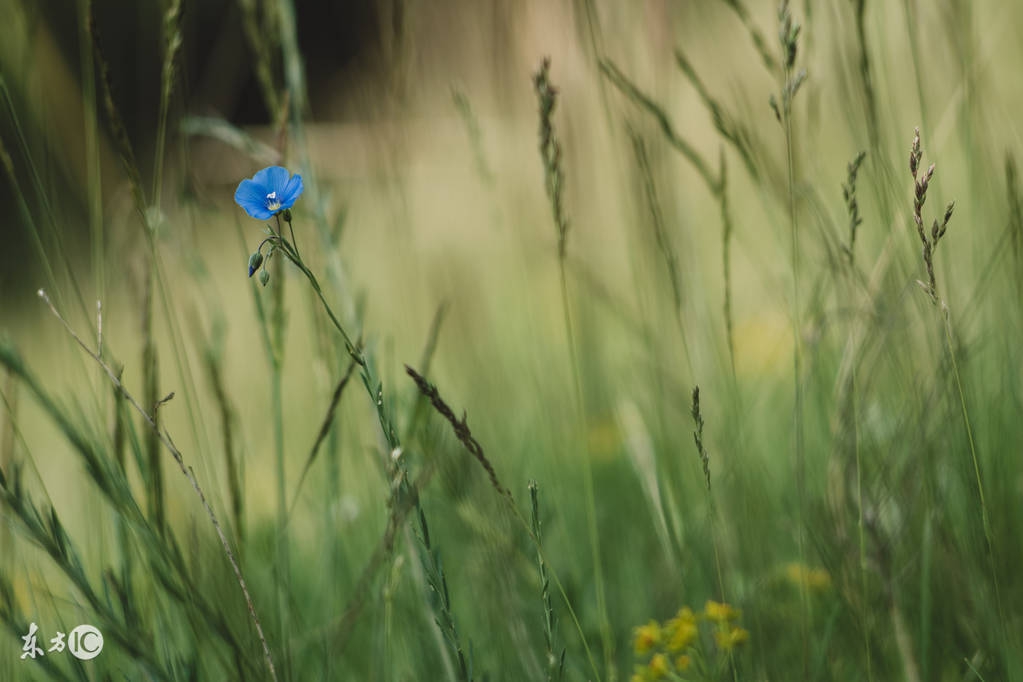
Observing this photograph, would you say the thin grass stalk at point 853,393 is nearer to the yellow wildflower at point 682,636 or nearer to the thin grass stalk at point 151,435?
the yellow wildflower at point 682,636

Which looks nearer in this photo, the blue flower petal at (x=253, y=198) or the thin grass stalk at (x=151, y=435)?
the blue flower petal at (x=253, y=198)

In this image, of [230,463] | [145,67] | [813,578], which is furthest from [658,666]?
[145,67]

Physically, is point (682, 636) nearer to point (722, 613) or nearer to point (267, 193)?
point (722, 613)

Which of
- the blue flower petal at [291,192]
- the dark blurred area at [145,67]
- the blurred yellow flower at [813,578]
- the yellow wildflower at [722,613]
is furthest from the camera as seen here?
the dark blurred area at [145,67]

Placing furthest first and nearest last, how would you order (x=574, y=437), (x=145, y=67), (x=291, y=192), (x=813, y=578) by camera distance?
(x=145, y=67)
(x=574, y=437)
(x=813, y=578)
(x=291, y=192)

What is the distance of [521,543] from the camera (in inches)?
33.0

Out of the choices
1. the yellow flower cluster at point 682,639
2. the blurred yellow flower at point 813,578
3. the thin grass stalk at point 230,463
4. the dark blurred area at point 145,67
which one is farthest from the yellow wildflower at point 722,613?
the dark blurred area at point 145,67

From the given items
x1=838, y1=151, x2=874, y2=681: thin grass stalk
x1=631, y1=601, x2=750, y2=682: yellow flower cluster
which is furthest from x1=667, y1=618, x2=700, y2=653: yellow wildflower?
x1=838, y1=151, x2=874, y2=681: thin grass stalk

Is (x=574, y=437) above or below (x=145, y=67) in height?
below

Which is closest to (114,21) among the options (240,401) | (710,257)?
(240,401)

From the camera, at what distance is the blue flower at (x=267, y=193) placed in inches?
22.9

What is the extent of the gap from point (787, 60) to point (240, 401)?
87.7 inches

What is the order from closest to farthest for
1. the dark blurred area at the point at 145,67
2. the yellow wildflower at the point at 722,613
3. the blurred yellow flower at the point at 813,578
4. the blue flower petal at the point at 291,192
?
the blue flower petal at the point at 291,192, the yellow wildflower at the point at 722,613, the blurred yellow flower at the point at 813,578, the dark blurred area at the point at 145,67

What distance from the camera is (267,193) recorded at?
60 cm
